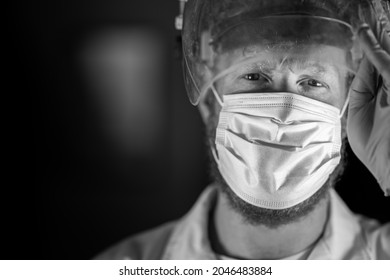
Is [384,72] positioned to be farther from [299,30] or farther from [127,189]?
[127,189]

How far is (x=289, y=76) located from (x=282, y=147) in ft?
0.55

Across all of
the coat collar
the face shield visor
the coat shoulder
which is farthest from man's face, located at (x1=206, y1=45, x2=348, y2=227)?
the coat shoulder

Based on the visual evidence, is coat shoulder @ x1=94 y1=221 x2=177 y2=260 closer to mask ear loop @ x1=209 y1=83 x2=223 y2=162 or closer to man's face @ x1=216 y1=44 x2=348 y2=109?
mask ear loop @ x1=209 y1=83 x2=223 y2=162

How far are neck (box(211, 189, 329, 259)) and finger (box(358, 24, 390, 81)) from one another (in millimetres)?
381

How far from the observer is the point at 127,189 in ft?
6.19

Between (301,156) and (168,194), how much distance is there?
0.77 metres

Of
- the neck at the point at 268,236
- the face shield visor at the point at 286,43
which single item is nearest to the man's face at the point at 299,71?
the face shield visor at the point at 286,43

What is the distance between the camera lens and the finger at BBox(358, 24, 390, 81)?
1.14 meters

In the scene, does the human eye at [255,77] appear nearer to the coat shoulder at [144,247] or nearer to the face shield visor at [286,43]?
the face shield visor at [286,43]

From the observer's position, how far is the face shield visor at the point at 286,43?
3.93 feet

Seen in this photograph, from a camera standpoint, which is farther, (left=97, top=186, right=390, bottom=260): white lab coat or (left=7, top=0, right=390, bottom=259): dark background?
(left=7, top=0, right=390, bottom=259): dark background

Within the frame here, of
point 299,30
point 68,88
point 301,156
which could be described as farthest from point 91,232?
point 299,30

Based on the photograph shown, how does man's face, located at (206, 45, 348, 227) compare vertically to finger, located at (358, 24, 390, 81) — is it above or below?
below

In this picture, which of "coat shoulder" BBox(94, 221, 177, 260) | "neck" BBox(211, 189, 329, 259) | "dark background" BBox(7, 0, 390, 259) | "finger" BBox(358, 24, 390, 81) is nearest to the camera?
"finger" BBox(358, 24, 390, 81)
